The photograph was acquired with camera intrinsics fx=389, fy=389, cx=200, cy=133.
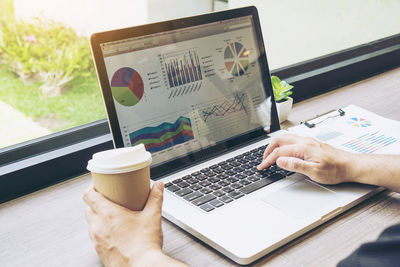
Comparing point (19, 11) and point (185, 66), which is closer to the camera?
point (185, 66)

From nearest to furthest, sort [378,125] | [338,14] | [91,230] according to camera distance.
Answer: [91,230] → [378,125] → [338,14]

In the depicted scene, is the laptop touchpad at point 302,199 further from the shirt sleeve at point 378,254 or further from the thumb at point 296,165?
the shirt sleeve at point 378,254

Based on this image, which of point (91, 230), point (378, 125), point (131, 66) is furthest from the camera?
point (378, 125)

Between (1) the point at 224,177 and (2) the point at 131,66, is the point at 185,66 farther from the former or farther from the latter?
(1) the point at 224,177

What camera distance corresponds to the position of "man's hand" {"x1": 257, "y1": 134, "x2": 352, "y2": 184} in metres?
0.80

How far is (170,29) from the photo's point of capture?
2.80ft

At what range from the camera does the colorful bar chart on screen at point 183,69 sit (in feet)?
2.82

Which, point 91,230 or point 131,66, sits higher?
point 131,66

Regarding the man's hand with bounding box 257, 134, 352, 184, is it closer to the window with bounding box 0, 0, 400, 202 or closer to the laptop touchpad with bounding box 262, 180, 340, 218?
the laptop touchpad with bounding box 262, 180, 340, 218

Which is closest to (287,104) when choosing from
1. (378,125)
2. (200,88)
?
(378,125)

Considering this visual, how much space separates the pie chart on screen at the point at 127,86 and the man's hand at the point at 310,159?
31 cm

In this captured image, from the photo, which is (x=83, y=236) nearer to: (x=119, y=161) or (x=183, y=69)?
(x=119, y=161)

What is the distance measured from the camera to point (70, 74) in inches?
55.7

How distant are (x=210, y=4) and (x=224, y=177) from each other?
2.89ft
